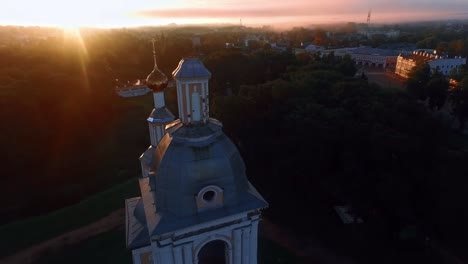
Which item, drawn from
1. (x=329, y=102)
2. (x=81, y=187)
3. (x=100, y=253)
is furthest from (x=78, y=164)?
(x=329, y=102)

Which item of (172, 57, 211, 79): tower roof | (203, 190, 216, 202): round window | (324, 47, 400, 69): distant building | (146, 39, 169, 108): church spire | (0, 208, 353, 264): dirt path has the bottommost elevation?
(0, 208, 353, 264): dirt path

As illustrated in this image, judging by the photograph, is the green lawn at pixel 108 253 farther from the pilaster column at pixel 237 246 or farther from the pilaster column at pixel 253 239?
the pilaster column at pixel 237 246

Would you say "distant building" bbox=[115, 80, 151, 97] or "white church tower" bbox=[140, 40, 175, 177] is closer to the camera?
"white church tower" bbox=[140, 40, 175, 177]

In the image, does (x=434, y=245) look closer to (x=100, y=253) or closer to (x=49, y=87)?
(x=100, y=253)

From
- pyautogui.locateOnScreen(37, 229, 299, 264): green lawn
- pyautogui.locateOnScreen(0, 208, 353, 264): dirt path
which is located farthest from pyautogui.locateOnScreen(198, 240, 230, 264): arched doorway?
pyautogui.locateOnScreen(0, 208, 353, 264): dirt path

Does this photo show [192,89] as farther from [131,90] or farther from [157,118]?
[131,90]

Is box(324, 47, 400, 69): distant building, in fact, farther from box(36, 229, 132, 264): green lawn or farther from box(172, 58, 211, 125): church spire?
box(172, 58, 211, 125): church spire
